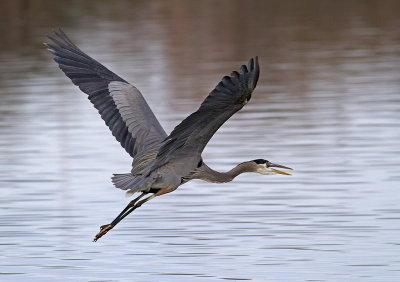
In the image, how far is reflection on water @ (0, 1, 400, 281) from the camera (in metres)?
8.17

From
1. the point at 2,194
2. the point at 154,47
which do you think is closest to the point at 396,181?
the point at 2,194

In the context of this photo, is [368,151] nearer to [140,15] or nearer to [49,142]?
[49,142]

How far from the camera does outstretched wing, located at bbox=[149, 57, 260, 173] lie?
679cm

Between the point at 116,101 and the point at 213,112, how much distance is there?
1.84 meters

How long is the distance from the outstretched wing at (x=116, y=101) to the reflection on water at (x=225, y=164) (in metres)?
0.80

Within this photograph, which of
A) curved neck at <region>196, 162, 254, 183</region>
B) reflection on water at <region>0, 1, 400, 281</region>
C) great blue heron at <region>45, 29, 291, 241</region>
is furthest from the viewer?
curved neck at <region>196, 162, 254, 183</region>

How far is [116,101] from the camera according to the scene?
28.7 ft

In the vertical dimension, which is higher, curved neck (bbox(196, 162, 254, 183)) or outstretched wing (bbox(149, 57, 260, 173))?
outstretched wing (bbox(149, 57, 260, 173))

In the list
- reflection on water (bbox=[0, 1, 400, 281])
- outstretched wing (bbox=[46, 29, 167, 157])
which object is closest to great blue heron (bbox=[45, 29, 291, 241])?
outstretched wing (bbox=[46, 29, 167, 157])

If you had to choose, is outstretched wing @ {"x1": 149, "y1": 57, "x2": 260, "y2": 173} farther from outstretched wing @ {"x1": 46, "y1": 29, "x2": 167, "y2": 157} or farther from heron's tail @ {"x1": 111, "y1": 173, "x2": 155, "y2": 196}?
outstretched wing @ {"x1": 46, "y1": 29, "x2": 167, "y2": 157}

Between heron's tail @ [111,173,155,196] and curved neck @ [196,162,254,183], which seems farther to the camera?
curved neck @ [196,162,254,183]

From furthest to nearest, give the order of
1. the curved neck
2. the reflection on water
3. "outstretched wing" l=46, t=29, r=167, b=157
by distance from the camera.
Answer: "outstretched wing" l=46, t=29, r=167, b=157, the curved neck, the reflection on water

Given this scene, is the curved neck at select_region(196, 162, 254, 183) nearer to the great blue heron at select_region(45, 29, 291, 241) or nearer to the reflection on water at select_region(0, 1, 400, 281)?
the great blue heron at select_region(45, 29, 291, 241)

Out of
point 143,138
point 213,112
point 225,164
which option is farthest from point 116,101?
point 225,164
